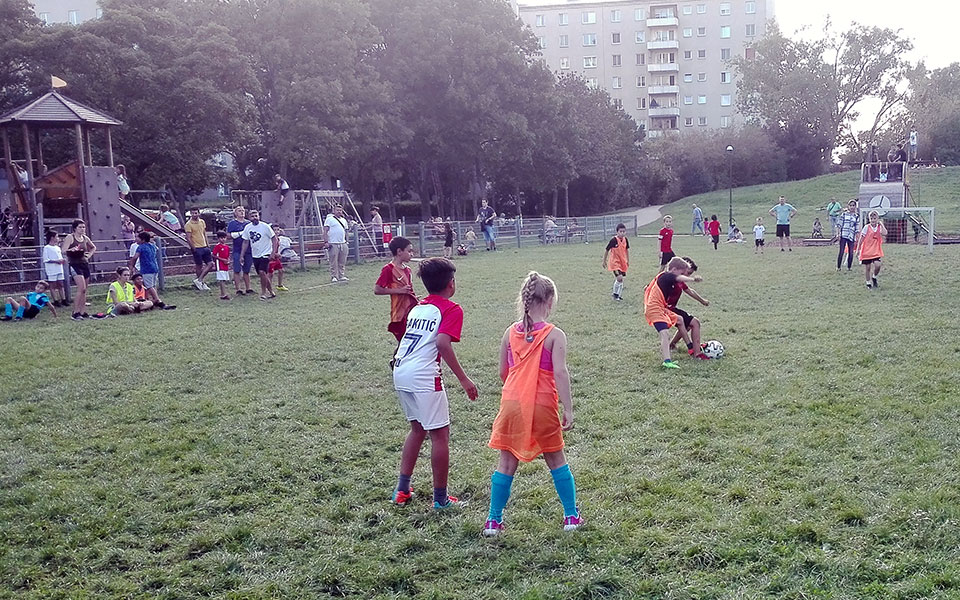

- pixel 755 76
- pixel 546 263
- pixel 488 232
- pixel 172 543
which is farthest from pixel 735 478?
pixel 755 76

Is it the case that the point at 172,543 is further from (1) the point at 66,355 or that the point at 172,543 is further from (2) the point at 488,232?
(2) the point at 488,232

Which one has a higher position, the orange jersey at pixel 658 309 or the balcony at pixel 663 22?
the balcony at pixel 663 22

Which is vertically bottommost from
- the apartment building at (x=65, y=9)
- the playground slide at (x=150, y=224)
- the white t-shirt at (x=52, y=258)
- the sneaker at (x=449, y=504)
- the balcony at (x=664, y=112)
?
the sneaker at (x=449, y=504)

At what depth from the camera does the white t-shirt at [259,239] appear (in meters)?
15.9

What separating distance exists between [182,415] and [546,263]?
1678 centimetres

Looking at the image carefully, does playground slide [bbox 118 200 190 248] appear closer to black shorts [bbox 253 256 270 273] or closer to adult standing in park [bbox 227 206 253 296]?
adult standing in park [bbox 227 206 253 296]

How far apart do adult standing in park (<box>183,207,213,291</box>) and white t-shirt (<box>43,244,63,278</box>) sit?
3090 millimetres

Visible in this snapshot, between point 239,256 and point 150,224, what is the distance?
6215 millimetres

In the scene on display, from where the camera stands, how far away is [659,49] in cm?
7775

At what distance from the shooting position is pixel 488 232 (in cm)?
3053

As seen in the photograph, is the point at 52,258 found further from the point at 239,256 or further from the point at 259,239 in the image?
the point at 259,239

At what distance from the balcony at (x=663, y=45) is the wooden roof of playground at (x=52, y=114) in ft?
218

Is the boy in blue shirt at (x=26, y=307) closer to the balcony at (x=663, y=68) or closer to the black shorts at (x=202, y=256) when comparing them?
the black shorts at (x=202, y=256)

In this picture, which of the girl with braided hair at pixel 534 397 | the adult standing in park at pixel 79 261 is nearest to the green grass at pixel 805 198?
the adult standing in park at pixel 79 261
